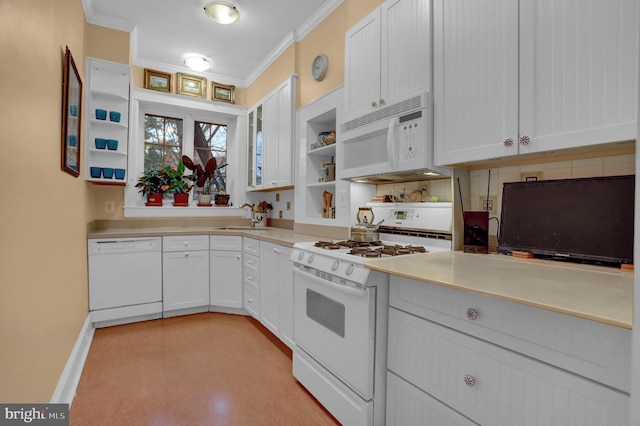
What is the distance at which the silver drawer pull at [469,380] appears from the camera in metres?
1.12

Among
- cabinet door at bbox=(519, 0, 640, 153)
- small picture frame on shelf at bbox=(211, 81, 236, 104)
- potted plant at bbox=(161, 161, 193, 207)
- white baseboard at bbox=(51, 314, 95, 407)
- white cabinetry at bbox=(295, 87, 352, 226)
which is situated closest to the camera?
Result: cabinet door at bbox=(519, 0, 640, 153)

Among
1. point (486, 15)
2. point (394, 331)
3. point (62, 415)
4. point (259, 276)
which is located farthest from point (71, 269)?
point (486, 15)

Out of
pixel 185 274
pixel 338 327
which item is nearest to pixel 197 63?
pixel 185 274

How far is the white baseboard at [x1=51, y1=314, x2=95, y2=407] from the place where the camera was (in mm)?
1719

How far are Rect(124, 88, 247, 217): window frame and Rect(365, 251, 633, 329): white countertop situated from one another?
3.19m

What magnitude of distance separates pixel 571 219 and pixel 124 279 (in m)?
3.45

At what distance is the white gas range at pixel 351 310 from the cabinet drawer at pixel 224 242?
4.64ft

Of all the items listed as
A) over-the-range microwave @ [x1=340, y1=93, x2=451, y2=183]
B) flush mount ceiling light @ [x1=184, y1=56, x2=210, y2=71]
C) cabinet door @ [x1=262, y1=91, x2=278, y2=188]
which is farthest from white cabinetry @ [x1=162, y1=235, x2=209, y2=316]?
flush mount ceiling light @ [x1=184, y1=56, x2=210, y2=71]

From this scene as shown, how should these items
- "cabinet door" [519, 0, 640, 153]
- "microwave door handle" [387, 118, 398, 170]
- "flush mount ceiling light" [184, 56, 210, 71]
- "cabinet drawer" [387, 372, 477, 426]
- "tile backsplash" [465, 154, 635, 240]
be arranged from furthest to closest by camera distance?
"flush mount ceiling light" [184, 56, 210, 71], "microwave door handle" [387, 118, 398, 170], "tile backsplash" [465, 154, 635, 240], "cabinet drawer" [387, 372, 477, 426], "cabinet door" [519, 0, 640, 153]

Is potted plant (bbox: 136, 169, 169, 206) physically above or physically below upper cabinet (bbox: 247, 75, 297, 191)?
below

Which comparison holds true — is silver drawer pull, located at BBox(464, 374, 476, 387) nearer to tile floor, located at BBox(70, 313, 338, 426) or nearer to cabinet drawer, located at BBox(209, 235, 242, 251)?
tile floor, located at BBox(70, 313, 338, 426)

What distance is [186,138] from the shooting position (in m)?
4.20

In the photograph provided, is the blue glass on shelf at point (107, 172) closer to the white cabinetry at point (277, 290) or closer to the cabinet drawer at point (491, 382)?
the white cabinetry at point (277, 290)

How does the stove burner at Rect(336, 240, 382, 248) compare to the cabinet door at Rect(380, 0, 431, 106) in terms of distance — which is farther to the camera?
the stove burner at Rect(336, 240, 382, 248)
